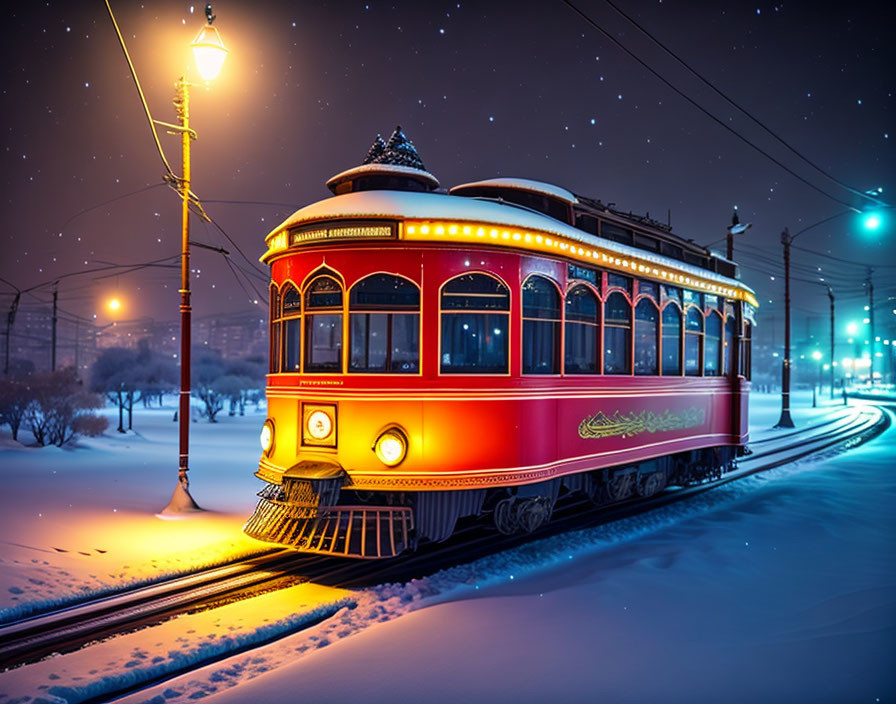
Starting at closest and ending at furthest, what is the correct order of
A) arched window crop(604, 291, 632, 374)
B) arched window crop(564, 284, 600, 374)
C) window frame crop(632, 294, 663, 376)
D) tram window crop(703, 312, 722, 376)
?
arched window crop(564, 284, 600, 374)
arched window crop(604, 291, 632, 374)
window frame crop(632, 294, 663, 376)
tram window crop(703, 312, 722, 376)

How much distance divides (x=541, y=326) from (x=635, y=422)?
98.5 inches

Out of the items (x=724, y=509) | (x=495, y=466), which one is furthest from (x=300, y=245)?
(x=724, y=509)

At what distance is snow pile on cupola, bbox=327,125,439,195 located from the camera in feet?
24.9

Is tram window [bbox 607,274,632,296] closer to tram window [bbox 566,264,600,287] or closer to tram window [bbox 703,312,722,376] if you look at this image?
tram window [bbox 566,264,600,287]

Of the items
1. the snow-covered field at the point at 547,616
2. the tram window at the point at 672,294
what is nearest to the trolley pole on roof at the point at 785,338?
the snow-covered field at the point at 547,616

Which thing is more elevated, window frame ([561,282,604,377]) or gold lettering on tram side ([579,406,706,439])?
window frame ([561,282,604,377])

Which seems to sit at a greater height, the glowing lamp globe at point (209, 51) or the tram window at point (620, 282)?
the glowing lamp globe at point (209, 51)

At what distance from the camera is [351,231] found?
268 inches

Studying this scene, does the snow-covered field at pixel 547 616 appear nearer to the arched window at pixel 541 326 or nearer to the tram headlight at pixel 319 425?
the tram headlight at pixel 319 425

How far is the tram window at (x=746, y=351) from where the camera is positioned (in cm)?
1207

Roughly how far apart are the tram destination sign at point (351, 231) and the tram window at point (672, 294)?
15.5ft

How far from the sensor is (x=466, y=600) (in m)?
5.71

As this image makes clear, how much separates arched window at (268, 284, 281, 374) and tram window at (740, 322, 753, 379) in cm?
859

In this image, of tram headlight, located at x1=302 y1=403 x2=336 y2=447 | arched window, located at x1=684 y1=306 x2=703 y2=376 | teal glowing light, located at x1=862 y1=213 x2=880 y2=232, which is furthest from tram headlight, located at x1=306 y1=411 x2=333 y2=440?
teal glowing light, located at x1=862 y1=213 x2=880 y2=232
